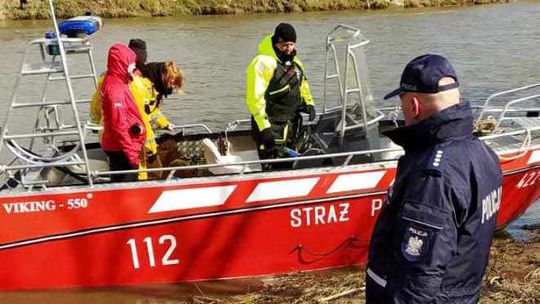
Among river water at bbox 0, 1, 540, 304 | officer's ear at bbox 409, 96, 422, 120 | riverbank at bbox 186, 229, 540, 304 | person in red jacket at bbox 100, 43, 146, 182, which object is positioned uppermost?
officer's ear at bbox 409, 96, 422, 120

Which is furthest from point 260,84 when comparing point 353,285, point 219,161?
point 353,285

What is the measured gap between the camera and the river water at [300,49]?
12.6 metres

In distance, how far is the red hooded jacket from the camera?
493 centimetres

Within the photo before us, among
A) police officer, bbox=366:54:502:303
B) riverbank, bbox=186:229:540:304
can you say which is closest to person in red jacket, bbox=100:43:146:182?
riverbank, bbox=186:229:540:304

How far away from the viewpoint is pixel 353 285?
5.01 metres

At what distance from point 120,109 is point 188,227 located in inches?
41.3

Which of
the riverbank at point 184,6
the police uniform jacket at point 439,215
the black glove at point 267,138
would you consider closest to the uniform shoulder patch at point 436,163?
the police uniform jacket at point 439,215

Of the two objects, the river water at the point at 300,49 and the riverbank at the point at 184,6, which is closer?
the river water at the point at 300,49

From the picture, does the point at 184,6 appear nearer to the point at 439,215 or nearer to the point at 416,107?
the point at 416,107

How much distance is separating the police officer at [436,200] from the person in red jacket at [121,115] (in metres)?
3.09

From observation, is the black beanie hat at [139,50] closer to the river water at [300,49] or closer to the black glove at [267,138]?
the black glove at [267,138]

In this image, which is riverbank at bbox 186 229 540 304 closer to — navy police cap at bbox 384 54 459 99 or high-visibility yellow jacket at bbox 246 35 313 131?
high-visibility yellow jacket at bbox 246 35 313 131

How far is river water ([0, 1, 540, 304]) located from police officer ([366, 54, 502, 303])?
3.28 meters

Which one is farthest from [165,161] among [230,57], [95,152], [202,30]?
[202,30]
